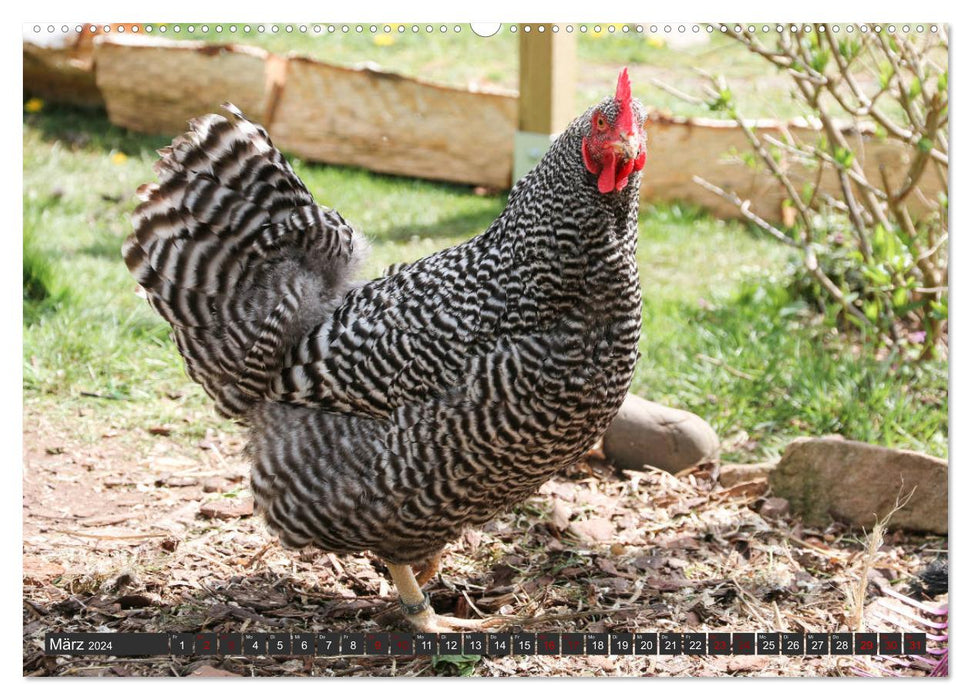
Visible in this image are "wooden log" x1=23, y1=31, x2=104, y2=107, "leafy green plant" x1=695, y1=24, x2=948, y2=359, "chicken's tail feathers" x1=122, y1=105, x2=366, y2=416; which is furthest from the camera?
"wooden log" x1=23, y1=31, x2=104, y2=107

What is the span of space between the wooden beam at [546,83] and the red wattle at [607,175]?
202 centimetres

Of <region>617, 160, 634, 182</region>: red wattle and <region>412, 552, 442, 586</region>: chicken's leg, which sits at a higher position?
<region>617, 160, 634, 182</region>: red wattle

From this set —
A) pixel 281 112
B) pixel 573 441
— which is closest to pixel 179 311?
pixel 573 441

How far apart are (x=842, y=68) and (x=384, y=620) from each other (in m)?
2.84

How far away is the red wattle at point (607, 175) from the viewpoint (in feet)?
8.57

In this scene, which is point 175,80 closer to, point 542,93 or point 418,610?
point 542,93

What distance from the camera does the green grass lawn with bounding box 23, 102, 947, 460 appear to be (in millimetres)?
4266

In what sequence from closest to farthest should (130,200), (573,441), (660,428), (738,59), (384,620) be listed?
1. (573,441)
2. (384,620)
3. (660,428)
4. (130,200)
5. (738,59)

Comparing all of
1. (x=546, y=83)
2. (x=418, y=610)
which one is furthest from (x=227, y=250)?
(x=546, y=83)

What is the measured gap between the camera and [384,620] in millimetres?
3244

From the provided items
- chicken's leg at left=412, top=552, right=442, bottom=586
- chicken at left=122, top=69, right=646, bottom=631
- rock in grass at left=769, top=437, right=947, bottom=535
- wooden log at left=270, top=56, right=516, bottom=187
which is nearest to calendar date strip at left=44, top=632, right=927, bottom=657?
chicken at left=122, top=69, right=646, bottom=631

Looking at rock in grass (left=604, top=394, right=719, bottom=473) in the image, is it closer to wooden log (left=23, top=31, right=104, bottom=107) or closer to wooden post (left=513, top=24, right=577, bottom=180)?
wooden post (left=513, top=24, right=577, bottom=180)

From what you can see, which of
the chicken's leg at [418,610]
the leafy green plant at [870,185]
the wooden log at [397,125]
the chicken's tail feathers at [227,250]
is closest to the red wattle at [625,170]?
the chicken's tail feathers at [227,250]

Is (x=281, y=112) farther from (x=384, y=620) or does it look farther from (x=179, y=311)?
(x=384, y=620)
